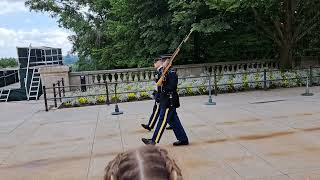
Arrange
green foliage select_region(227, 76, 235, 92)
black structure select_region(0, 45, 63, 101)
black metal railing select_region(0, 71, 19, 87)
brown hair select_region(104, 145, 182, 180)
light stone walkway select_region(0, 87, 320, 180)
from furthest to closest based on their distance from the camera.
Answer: black metal railing select_region(0, 71, 19, 87) → black structure select_region(0, 45, 63, 101) → green foliage select_region(227, 76, 235, 92) → light stone walkway select_region(0, 87, 320, 180) → brown hair select_region(104, 145, 182, 180)

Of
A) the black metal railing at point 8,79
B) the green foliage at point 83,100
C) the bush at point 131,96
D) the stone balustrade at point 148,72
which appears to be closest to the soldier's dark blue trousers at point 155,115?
the bush at point 131,96

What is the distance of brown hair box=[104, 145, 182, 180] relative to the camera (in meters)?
1.12

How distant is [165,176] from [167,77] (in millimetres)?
5824

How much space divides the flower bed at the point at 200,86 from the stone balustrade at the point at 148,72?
2.07 ft

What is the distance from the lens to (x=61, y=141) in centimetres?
809

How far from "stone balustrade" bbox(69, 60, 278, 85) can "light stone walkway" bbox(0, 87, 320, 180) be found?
3.85 m

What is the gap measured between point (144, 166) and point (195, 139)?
6.53 metres

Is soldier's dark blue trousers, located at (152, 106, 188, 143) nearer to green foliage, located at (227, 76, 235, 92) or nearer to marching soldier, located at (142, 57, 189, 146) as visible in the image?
marching soldier, located at (142, 57, 189, 146)

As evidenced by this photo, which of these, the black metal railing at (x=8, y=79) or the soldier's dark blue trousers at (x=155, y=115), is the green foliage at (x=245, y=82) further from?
the black metal railing at (x=8, y=79)

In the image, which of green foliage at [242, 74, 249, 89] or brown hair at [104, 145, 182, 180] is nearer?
brown hair at [104, 145, 182, 180]

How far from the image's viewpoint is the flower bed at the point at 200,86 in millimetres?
13438

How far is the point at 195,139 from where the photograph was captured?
7570 mm

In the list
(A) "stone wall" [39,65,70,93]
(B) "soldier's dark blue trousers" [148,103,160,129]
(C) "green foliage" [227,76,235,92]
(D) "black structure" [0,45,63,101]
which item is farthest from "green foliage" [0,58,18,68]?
(B) "soldier's dark blue trousers" [148,103,160,129]

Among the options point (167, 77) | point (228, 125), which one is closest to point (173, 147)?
point (167, 77)
